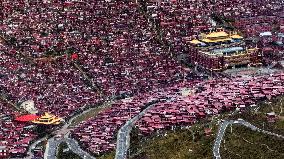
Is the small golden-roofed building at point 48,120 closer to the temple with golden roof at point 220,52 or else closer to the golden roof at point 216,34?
the temple with golden roof at point 220,52

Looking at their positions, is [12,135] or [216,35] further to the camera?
[216,35]

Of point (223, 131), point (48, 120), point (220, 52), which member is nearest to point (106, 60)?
point (220, 52)

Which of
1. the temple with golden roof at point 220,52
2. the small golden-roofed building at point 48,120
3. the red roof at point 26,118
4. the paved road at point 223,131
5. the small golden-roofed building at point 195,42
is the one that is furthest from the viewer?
the small golden-roofed building at point 195,42

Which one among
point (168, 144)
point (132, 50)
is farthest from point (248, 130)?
point (132, 50)

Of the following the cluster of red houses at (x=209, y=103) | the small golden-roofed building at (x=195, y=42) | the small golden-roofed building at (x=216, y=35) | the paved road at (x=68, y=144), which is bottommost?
the paved road at (x=68, y=144)

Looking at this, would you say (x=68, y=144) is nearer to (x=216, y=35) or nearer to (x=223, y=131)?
(x=223, y=131)

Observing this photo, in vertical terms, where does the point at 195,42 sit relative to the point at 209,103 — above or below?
above

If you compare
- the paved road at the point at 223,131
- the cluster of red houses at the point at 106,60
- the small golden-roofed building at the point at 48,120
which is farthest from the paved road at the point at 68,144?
the paved road at the point at 223,131

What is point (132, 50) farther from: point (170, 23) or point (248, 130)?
point (248, 130)
